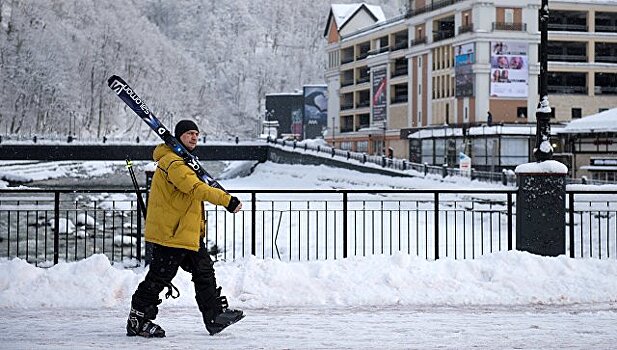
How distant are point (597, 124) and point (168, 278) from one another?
42175mm

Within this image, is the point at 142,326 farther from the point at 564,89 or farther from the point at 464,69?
the point at 564,89

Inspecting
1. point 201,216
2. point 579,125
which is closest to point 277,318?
point 201,216

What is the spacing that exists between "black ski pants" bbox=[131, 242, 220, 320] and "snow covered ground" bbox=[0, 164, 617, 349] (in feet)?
1.05

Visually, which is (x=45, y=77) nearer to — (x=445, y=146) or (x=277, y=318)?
(x=445, y=146)

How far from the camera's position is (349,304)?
32.8 ft

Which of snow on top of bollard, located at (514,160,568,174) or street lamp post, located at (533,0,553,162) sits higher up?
street lamp post, located at (533,0,553,162)

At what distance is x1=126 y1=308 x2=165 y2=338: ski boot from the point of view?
8.03 meters

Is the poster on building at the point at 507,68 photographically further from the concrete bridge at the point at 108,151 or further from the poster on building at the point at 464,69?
the concrete bridge at the point at 108,151

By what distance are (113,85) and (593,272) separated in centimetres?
622

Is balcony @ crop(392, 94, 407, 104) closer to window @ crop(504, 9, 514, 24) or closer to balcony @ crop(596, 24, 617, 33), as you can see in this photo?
window @ crop(504, 9, 514, 24)

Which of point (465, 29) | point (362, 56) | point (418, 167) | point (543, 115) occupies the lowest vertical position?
point (418, 167)

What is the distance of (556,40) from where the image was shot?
6266 centimetres

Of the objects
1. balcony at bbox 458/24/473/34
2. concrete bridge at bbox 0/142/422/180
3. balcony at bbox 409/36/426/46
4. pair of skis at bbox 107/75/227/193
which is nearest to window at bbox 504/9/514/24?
balcony at bbox 458/24/473/34

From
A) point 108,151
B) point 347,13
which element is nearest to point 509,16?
point 108,151
